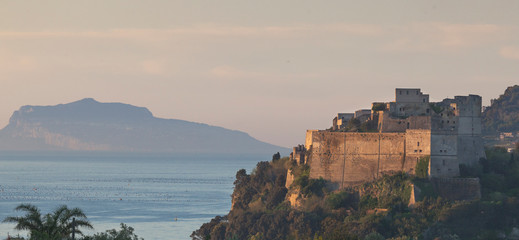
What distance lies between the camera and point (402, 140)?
9062 cm

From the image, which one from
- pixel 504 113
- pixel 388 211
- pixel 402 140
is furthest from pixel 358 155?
pixel 504 113

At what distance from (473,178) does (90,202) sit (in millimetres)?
93928

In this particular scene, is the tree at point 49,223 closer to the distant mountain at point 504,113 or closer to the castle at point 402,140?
the castle at point 402,140

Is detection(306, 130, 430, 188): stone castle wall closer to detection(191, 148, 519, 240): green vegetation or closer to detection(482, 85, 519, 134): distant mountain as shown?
detection(191, 148, 519, 240): green vegetation

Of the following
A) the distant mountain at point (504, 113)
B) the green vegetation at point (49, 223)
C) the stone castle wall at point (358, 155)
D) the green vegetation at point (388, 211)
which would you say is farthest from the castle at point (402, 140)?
the distant mountain at point (504, 113)

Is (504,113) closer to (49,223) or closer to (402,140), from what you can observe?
(402,140)

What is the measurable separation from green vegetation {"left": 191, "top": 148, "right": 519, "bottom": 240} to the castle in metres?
1.07

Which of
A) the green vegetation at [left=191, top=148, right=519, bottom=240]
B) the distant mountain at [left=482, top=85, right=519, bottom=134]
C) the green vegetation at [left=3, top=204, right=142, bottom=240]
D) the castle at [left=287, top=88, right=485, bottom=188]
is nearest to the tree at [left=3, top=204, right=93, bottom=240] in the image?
the green vegetation at [left=3, top=204, right=142, bottom=240]

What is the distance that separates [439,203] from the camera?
87.5 meters

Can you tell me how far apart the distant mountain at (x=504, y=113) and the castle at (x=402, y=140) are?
77.5 metres

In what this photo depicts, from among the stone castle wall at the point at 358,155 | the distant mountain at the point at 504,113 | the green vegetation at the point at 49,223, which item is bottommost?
the green vegetation at the point at 49,223

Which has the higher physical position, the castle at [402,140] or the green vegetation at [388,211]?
the castle at [402,140]

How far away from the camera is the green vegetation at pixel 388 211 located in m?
85.5

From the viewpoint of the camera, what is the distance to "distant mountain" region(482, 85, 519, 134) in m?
171
